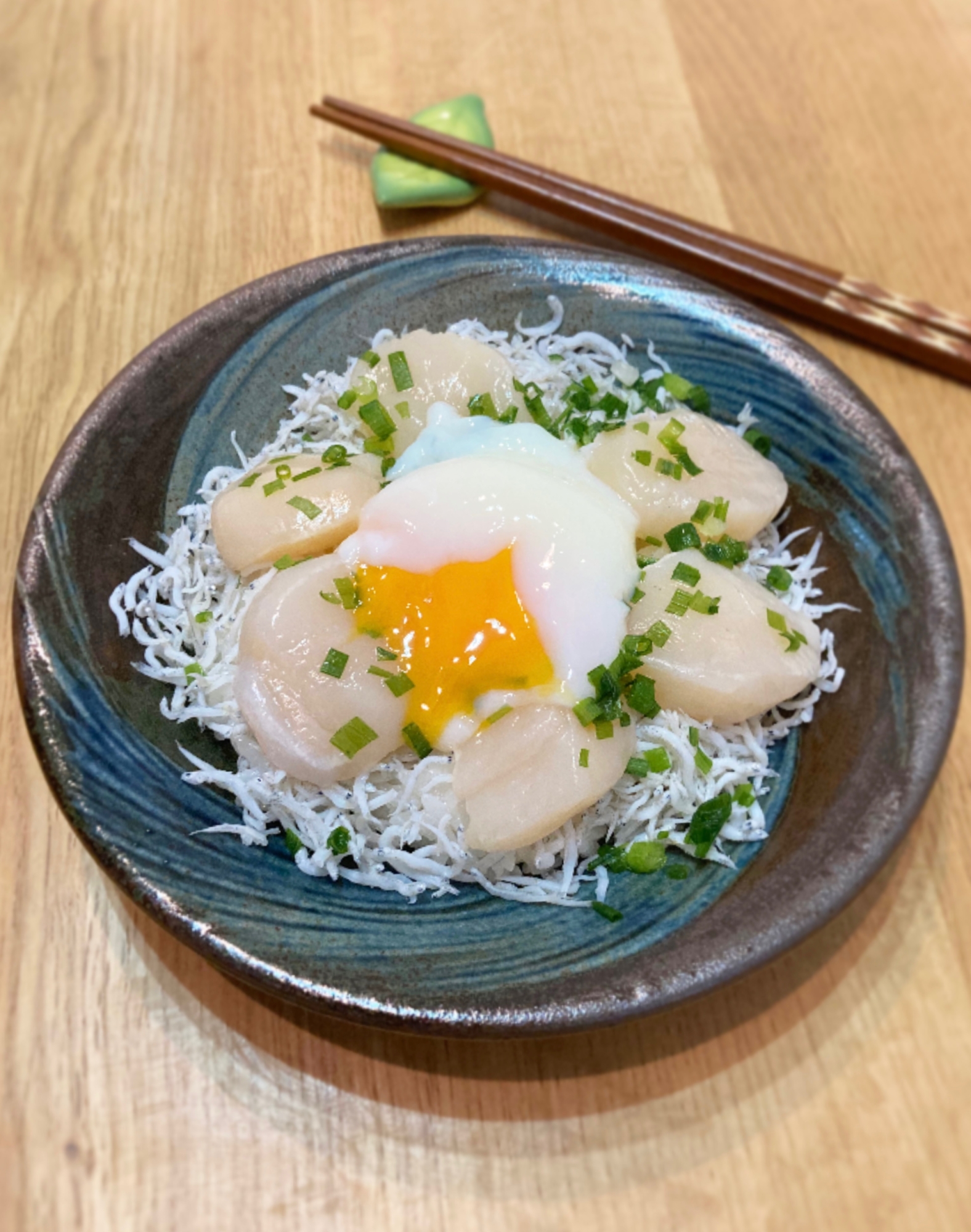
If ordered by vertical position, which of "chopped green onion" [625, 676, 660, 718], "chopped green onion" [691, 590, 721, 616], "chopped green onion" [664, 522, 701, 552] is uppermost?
"chopped green onion" [664, 522, 701, 552]

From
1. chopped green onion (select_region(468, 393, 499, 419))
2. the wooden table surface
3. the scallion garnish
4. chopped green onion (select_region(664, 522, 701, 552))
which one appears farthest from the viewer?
chopped green onion (select_region(468, 393, 499, 419))

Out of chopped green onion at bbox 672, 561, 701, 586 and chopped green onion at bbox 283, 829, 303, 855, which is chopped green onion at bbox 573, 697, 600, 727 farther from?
chopped green onion at bbox 283, 829, 303, 855

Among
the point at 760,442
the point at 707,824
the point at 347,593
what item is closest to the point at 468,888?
the point at 707,824

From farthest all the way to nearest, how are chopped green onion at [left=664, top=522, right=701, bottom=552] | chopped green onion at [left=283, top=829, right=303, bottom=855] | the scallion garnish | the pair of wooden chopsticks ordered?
the pair of wooden chopsticks
chopped green onion at [left=664, top=522, right=701, bottom=552]
the scallion garnish
chopped green onion at [left=283, top=829, right=303, bottom=855]

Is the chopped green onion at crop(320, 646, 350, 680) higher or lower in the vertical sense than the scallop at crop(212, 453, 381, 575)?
lower

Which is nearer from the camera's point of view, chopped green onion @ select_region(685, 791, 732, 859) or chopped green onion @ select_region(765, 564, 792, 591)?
chopped green onion @ select_region(685, 791, 732, 859)

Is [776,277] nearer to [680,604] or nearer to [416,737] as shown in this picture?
[680,604]

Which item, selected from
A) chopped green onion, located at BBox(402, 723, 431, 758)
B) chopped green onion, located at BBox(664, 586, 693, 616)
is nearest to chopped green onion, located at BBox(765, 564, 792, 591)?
chopped green onion, located at BBox(664, 586, 693, 616)

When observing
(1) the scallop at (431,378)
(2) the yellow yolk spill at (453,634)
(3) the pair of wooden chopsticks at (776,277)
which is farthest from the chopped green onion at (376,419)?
(3) the pair of wooden chopsticks at (776,277)

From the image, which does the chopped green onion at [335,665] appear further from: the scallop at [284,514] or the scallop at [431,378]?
the scallop at [431,378]
